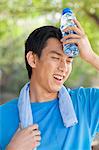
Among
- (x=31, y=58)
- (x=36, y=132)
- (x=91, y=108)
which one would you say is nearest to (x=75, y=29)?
(x=31, y=58)

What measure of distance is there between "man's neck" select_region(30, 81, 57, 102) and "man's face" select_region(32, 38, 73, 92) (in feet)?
0.09

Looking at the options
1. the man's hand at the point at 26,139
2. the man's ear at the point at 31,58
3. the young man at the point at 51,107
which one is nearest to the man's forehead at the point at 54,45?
the young man at the point at 51,107

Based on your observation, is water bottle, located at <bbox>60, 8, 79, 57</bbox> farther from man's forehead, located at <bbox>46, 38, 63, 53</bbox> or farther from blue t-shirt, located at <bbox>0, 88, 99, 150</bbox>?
blue t-shirt, located at <bbox>0, 88, 99, 150</bbox>

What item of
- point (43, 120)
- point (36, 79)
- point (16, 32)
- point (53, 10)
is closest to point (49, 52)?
point (36, 79)

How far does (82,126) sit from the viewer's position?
2.06m

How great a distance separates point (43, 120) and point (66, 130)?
13 cm

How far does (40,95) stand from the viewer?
84.0 inches

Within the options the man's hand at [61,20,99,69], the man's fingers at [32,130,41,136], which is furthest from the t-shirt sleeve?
the man's fingers at [32,130,41,136]

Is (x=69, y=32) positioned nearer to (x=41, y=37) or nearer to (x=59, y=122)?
(x=41, y=37)

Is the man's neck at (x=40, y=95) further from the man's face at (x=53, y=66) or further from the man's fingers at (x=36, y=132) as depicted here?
the man's fingers at (x=36, y=132)

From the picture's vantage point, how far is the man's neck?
212 centimetres

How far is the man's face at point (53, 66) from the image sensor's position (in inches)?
80.3

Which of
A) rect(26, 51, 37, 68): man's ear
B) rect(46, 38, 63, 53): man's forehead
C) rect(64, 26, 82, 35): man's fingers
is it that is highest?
rect(64, 26, 82, 35): man's fingers

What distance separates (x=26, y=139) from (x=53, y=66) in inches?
14.9
